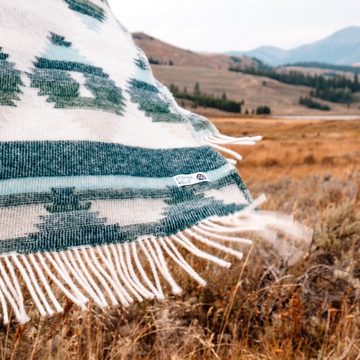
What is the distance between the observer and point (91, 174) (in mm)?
947

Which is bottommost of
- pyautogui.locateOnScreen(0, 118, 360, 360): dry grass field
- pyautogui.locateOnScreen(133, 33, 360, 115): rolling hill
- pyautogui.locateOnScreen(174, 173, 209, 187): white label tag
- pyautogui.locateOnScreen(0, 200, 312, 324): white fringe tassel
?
pyautogui.locateOnScreen(133, 33, 360, 115): rolling hill

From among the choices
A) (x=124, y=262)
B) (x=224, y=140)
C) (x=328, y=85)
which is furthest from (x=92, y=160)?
(x=328, y=85)

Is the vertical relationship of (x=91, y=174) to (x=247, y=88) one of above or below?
above

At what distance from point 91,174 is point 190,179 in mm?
246

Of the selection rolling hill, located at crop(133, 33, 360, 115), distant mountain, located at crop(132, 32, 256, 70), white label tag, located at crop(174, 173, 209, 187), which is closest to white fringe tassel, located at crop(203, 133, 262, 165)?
white label tag, located at crop(174, 173, 209, 187)

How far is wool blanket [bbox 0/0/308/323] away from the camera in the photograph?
0.84 m

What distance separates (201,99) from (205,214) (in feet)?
258

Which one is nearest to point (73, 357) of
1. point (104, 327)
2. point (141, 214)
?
point (104, 327)

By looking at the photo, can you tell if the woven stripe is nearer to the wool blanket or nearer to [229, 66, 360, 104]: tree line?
the wool blanket

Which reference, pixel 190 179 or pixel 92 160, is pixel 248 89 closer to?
pixel 190 179

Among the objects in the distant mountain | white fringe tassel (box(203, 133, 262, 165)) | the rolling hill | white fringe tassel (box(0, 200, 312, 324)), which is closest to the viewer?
white fringe tassel (box(0, 200, 312, 324))

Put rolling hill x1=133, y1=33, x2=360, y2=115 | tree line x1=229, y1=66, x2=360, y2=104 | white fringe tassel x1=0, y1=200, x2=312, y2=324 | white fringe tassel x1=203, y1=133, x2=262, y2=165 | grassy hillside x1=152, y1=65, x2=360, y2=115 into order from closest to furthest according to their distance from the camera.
Result: white fringe tassel x1=0, y1=200, x2=312, y2=324 → white fringe tassel x1=203, y1=133, x2=262, y2=165 → rolling hill x1=133, y1=33, x2=360, y2=115 → grassy hillside x1=152, y1=65, x2=360, y2=115 → tree line x1=229, y1=66, x2=360, y2=104

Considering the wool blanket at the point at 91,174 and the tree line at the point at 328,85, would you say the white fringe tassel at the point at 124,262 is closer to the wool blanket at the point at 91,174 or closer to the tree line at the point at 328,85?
the wool blanket at the point at 91,174

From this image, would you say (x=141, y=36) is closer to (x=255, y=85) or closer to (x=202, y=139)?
(x=255, y=85)
